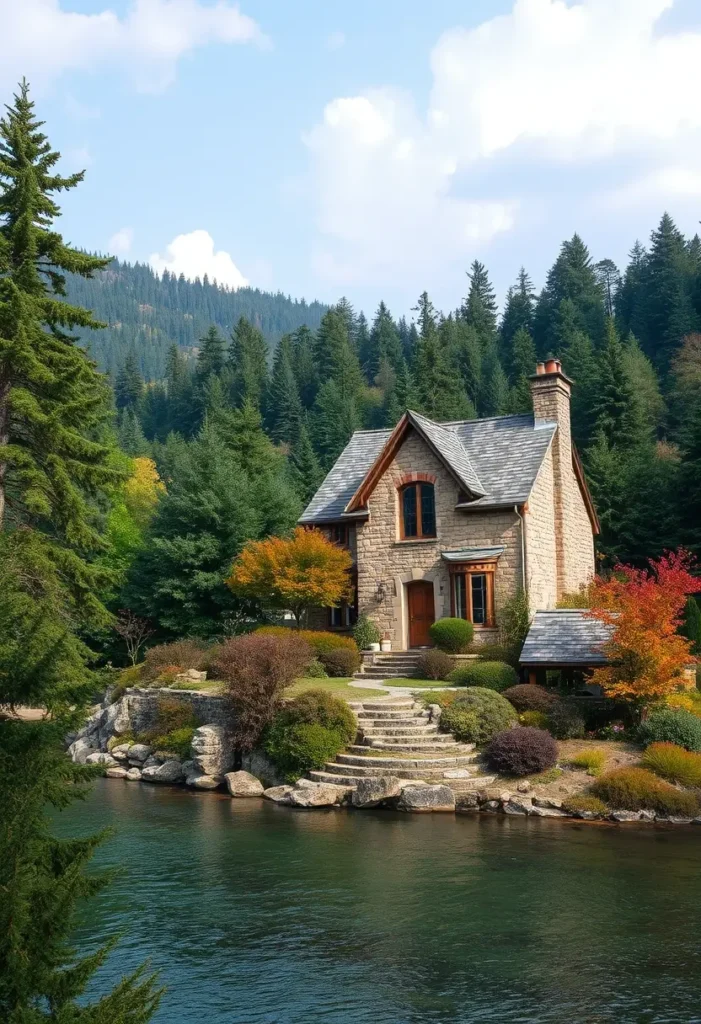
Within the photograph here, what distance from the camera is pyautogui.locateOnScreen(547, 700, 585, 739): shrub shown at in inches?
921

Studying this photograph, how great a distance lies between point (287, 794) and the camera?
72.9 feet

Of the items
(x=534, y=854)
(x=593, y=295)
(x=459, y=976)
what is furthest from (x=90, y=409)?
(x=593, y=295)

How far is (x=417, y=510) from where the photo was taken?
33406mm

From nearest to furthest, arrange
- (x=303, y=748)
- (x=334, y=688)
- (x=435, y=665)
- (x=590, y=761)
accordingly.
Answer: (x=590, y=761), (x=303, y=748), (x=334, y=688), (x=435, y=665)

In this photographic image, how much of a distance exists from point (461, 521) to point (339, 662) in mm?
6551

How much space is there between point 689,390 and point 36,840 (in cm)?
6411

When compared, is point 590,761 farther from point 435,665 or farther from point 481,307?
point 481,307

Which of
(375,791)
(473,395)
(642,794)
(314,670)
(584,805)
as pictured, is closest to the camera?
(642,794)

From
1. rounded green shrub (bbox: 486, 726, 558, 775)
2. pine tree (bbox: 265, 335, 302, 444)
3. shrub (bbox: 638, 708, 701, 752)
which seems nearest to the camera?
rounded green shrub (bbox: 486, 726, 558, 775)

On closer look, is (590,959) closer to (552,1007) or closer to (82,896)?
(552,1007)

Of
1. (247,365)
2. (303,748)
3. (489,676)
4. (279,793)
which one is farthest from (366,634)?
(247,365)

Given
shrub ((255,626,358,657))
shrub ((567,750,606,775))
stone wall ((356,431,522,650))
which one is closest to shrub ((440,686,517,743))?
shrub ((567,750,606,775))

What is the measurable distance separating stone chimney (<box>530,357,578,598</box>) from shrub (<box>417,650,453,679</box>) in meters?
6.89

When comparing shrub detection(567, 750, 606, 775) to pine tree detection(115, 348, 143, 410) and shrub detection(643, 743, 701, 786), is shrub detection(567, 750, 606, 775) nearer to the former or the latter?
shrub detection(643, 743, 701, 786)
